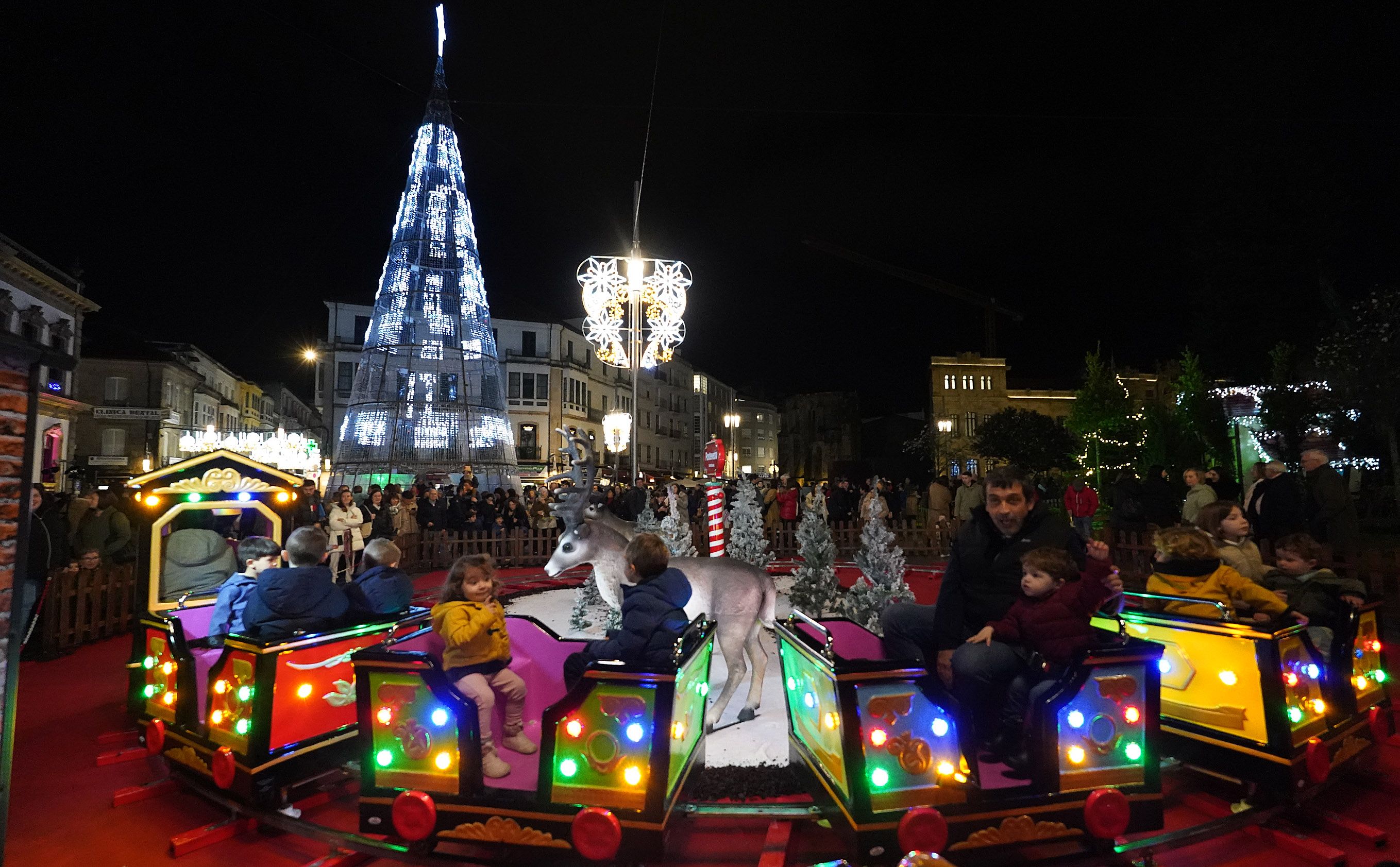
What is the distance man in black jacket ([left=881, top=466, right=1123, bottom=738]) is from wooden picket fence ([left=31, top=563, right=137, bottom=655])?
8292mm

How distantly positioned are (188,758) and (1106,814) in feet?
17.7

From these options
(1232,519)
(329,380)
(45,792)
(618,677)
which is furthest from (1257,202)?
(329,380)

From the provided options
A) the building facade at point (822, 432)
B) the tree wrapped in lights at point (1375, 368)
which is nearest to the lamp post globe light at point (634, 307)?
the tree wrapped in lights at point (1375, 368)

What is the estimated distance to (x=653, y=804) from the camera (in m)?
3.31

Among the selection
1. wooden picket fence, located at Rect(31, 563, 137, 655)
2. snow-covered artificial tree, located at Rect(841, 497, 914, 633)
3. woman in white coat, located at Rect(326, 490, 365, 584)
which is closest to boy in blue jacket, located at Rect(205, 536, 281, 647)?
wooden picket fence, located at Rect(31, 563, 137, 655)

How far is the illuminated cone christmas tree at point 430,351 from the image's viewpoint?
22984mm

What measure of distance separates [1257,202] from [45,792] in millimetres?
45018

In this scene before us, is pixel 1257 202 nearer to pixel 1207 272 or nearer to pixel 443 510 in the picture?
pixel 1207 272

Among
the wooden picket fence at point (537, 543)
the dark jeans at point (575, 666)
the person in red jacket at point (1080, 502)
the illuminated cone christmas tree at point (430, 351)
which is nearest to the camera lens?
the dark jeans at point (575, 666)

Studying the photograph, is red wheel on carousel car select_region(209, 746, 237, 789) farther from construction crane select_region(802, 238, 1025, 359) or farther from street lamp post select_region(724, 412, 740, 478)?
construction crane select_region(802, 238, 1025, 359)

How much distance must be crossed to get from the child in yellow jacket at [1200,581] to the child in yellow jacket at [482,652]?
4208 mm

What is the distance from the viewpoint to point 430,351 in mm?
24109

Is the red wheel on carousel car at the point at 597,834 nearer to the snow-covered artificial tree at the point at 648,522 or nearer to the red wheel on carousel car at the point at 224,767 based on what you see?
the red wheel on carousel car at the point at 224,767

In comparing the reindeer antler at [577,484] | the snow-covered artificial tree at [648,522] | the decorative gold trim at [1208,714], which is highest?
the reindeer antler at [577,484]
